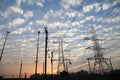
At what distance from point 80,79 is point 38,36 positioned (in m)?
15.7

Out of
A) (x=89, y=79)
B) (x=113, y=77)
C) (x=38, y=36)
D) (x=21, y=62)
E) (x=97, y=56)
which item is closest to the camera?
(x=113, y=77)

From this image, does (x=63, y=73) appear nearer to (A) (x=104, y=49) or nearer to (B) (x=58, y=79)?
(B) (x=58, y=79)

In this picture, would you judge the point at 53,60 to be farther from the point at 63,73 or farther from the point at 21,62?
the point at 21,62

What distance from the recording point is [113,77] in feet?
81.2

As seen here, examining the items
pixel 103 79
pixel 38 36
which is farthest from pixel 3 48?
pixel 103 79

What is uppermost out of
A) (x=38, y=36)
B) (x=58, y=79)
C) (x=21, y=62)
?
(x=38, y=36)

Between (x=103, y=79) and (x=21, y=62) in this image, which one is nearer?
(x=103, y=79)

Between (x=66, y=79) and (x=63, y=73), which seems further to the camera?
(x=63, y=73)

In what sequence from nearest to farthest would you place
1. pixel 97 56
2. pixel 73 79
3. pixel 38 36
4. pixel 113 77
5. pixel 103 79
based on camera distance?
1. pixel 113 77
2. pixel 103 79
3. pixel 38 36
4. pixel 73 79
5. pixel 97 56

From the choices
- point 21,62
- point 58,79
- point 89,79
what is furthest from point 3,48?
Answer: point 21,62

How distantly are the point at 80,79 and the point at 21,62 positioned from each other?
158 ft

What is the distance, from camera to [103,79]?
27.4 m

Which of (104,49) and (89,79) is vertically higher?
(104,49)

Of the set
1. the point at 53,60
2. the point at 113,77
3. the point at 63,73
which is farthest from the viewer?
the point at 53,60
